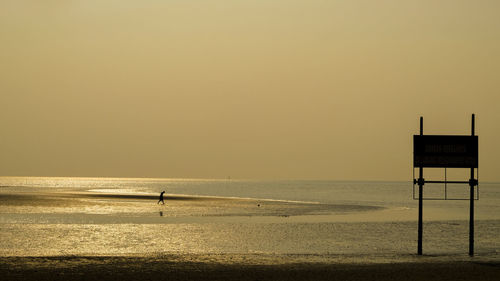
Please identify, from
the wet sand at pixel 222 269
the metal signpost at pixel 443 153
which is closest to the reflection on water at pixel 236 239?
the wet sand at pixel 222 269

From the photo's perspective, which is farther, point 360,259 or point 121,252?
point 121,252

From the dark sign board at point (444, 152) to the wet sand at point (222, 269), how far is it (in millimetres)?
3456

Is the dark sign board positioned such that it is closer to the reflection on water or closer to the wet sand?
the wet sand

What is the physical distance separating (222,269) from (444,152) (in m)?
8.95

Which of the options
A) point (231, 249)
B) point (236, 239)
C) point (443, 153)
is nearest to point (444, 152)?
point (443, 153)

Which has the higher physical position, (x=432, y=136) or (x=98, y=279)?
(x=432, y=136)

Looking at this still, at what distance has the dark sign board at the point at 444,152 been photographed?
25.3 meters

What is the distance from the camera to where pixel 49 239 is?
110ft

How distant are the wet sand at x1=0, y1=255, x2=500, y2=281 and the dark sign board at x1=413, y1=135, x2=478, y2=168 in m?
3.46

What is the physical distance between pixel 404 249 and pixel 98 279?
611 inches

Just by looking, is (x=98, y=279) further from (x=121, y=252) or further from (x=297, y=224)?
(x=297, y=224)

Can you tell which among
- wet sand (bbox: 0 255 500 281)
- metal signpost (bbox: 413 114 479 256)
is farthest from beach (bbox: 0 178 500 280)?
metal signpost (bbox: 413 114 479 256)

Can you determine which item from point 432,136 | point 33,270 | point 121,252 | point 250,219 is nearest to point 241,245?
point 121,252

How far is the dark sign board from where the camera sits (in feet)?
82.9
